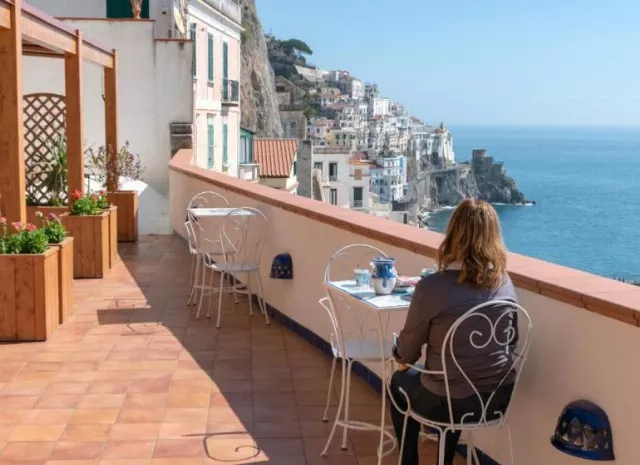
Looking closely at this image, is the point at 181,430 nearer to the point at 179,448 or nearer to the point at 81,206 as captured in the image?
the point at 179,448

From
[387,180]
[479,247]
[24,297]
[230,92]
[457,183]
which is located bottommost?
[457,183]

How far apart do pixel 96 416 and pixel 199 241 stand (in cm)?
377

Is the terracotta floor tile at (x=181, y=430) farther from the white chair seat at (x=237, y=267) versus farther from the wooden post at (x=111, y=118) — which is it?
the wooden post at (x=111, y=118)

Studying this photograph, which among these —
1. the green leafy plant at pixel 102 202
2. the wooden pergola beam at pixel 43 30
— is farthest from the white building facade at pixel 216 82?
the wooden pergola beam at pixel 43 30

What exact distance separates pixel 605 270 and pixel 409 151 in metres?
109

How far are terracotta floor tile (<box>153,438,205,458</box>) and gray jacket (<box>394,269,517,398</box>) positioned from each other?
4.35ft

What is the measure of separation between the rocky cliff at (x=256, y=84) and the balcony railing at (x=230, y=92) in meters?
25.8

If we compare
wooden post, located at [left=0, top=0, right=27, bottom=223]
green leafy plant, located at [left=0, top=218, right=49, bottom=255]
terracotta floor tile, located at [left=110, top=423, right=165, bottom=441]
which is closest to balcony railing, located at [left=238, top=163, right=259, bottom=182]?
wooden post, located at [left=0, top=0, right=27, bottom=223]

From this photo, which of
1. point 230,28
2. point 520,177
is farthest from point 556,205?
point 230,28

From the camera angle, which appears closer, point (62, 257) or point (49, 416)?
point (49, 416)

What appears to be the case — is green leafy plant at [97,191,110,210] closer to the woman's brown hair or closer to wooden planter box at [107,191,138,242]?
wooden planter box at [107,191,138,242]

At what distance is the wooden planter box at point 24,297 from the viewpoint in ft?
19.2

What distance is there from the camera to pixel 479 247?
3188 millimetres

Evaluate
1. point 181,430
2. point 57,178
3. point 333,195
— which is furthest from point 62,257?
point 333,195
